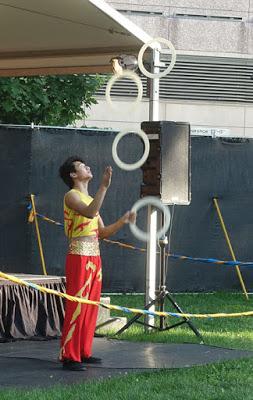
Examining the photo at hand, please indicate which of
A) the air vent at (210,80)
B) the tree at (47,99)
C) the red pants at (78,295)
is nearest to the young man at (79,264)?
the red pants at (78,295)

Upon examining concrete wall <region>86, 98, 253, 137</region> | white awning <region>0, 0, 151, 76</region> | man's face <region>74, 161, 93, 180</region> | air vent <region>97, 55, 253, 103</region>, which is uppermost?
air vent <region>97, 55, 253, 103</region>

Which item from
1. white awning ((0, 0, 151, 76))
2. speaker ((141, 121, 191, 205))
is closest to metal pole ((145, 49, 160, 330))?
white awning ((0, 0, 151, 76))

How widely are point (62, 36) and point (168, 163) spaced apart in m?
2.01

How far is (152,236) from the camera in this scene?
10.7 metres

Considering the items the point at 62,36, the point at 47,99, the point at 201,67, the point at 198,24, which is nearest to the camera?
the point at 62,36

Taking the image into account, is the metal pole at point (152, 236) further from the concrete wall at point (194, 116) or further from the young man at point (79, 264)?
the concrete wall at point (194, 116)

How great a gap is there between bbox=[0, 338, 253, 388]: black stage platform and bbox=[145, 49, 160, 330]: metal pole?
727mm

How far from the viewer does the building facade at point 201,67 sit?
2544cm

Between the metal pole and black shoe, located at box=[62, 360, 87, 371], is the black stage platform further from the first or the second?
the metal pole

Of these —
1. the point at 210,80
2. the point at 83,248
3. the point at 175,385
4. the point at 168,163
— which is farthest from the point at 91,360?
the point at 210,80

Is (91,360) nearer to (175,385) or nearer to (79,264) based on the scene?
(79,264)

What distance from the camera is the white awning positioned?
1020 centimetres

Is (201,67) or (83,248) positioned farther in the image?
(201,67)

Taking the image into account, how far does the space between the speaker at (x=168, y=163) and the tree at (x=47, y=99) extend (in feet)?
19.8
